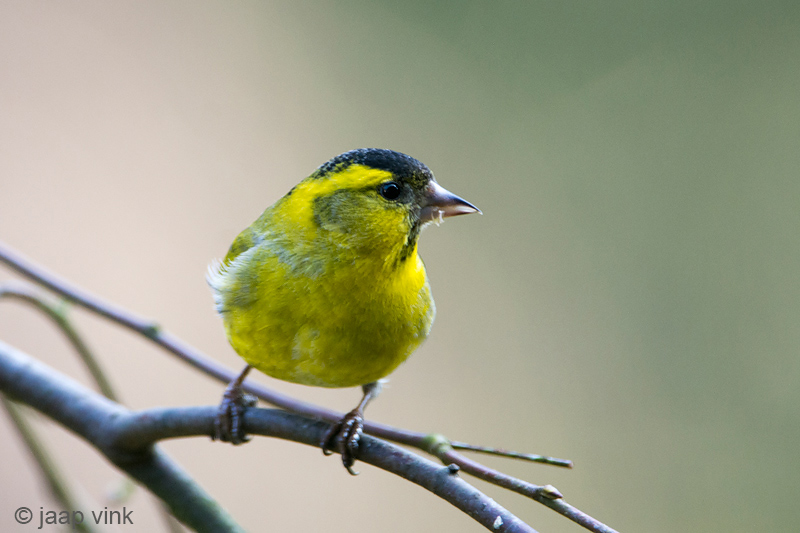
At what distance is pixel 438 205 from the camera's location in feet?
5.63

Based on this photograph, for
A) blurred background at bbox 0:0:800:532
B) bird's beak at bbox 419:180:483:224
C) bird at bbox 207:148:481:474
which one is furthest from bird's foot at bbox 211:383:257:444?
blurred background at bbox 0:0:800:532

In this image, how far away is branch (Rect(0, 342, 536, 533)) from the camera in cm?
130

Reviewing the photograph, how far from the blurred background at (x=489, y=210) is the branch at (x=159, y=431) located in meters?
2.08

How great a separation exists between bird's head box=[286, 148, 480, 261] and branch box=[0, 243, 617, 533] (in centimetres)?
39

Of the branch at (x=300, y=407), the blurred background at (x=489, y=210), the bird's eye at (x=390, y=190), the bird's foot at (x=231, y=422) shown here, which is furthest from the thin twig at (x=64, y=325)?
the blurred background at (x=489, y=210)

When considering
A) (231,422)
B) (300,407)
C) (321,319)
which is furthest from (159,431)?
(321,319)

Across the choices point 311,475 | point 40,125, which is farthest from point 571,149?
point 40,125

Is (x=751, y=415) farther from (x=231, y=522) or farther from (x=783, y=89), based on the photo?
(x=231, y=522)

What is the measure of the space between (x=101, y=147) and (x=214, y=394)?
4.76 ft

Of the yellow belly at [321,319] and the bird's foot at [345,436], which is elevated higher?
the yellow belly at [321,319]

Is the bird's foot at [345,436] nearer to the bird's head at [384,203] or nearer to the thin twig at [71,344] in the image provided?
the bird's head at [384,203]

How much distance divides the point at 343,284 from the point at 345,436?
1.11ft

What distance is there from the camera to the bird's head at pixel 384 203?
5.59ft

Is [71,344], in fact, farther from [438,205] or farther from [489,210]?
[489,210]
